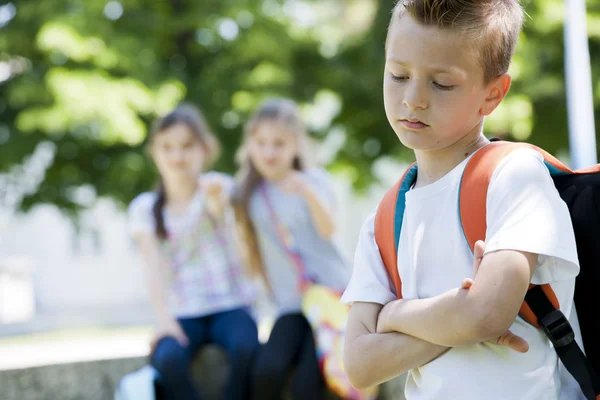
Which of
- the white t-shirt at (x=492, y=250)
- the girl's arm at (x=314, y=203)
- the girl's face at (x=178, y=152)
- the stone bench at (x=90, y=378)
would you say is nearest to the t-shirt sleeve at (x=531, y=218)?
the white t-shirt at (x=492, y=250)

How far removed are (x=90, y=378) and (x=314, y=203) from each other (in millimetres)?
1385

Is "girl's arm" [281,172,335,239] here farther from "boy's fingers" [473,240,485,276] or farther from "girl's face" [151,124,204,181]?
"boy's fingers" [473,240,485,276]

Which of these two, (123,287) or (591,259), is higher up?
(591,259)

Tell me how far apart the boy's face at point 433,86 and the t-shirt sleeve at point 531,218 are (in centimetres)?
13

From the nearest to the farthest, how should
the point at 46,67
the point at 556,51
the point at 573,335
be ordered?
Result: the point at 573,335 < the point at 46,67 < the point at 556,51

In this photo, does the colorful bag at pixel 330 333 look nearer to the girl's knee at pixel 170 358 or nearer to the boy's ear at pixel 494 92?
the girl's knee at pixel 170 358

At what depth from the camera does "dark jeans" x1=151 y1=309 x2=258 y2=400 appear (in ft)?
11.7

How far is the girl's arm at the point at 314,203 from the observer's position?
376 centimetres

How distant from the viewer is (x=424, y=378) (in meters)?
1.50

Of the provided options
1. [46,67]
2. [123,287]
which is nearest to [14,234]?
[123,287]

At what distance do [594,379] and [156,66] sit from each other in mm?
7953

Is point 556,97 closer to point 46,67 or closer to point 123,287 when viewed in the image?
point 46,67

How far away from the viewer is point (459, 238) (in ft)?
4.66

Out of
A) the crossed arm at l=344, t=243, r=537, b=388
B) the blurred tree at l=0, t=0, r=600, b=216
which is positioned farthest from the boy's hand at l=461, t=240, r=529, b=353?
the blurred tree at l=0, t=0, r=600, b=216
